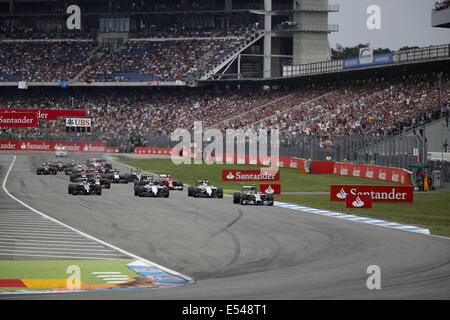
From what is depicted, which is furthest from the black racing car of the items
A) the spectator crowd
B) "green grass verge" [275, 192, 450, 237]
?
the spectator crowd

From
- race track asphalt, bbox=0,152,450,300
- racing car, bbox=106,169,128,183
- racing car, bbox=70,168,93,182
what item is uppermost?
racing car, bbox=70,168,93,182

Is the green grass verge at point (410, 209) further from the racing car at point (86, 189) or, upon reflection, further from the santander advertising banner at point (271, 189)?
the racing car at point (86, 189)

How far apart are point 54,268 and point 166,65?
243 ft

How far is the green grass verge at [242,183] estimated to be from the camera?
39.4 meters

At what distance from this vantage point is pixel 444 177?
1574 inches

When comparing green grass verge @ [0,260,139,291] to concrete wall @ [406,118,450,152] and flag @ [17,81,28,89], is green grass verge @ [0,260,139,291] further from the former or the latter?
flag @ [17,81,28,89]

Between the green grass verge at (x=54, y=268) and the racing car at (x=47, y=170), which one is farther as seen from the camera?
the racing car at (x=47, y=170)

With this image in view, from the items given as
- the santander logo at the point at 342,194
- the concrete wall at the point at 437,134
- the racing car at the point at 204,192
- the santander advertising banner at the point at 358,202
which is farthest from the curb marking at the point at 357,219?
the concrete wall at the point at 437,134

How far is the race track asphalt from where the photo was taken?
11.2 meters

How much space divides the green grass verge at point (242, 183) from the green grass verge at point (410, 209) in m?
5.77

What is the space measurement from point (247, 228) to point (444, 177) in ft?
76.6

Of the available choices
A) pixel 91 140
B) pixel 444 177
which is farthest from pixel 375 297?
pixel 91 140

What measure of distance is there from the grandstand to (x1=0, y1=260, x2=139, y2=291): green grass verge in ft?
165
